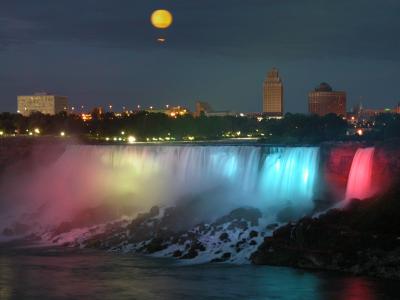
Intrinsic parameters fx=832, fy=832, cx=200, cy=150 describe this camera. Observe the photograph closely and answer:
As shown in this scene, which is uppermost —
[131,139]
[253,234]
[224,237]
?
[131,139]

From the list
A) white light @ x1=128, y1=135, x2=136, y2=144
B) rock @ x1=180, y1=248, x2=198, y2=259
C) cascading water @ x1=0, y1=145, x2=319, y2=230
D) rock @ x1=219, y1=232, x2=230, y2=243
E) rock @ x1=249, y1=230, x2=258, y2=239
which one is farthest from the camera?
white light @ x1=128, y1=135, x2=136, y2=144

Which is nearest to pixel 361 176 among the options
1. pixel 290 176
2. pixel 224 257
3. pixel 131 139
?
pixel 290 176

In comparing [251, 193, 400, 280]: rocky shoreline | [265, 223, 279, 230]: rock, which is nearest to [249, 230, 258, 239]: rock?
[265, 223, 279, 230]: rock

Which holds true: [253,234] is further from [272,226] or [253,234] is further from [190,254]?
[190,254]

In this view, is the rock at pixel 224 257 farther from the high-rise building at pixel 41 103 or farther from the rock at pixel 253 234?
the high-rise building at pixel 41 103

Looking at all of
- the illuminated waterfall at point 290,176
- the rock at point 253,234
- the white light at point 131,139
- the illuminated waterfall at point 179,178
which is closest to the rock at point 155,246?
the rock at point 253,234

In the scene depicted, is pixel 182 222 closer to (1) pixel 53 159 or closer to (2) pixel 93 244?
(2) pixel 93 244

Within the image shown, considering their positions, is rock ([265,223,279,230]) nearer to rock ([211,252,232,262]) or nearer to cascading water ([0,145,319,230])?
cascading water ([0,145,319,230])
